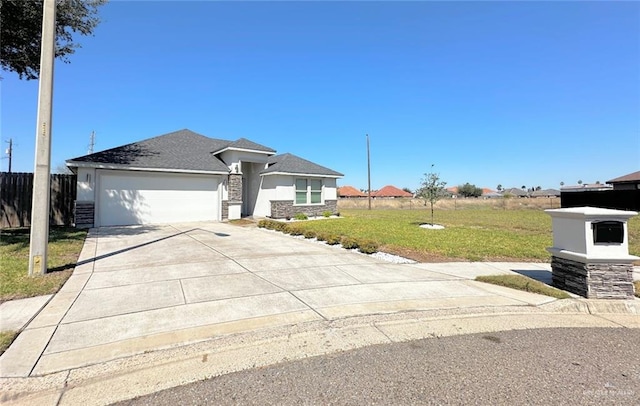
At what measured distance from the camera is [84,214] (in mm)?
13320

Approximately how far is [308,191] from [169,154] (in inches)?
323

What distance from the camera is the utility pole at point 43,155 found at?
583 cm

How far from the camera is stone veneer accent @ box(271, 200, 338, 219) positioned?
59.1 ft

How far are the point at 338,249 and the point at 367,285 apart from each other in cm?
369

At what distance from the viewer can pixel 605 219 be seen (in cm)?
526

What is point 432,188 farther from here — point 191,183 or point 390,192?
point 390,192

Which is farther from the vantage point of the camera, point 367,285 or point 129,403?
point 367,285

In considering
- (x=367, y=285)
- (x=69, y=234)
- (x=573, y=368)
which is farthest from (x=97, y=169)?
(x=573, y=368)

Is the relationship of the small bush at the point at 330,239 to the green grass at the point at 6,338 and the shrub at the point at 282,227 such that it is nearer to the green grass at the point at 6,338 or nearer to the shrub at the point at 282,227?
the shrub at the point at 282,227

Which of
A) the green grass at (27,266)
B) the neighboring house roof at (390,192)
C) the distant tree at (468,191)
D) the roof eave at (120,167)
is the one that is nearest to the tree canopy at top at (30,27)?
the roof eave at (120,167)

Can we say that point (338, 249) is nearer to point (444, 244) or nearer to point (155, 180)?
point (444, 244)

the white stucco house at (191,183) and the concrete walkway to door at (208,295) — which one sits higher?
the white stucco house at (191,183)

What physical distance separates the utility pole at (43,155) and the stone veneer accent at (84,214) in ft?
28.5

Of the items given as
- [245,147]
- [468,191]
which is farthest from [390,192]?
[245,147]
